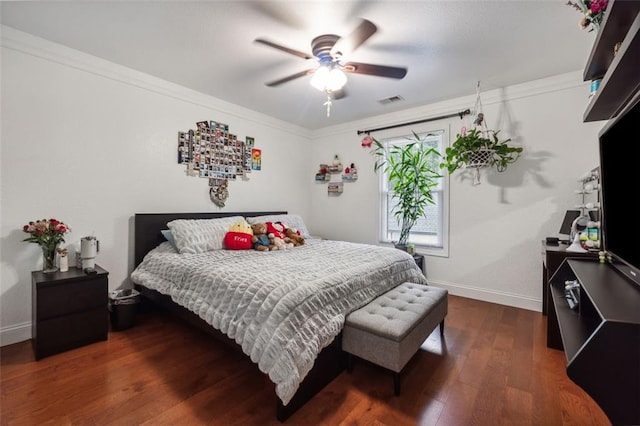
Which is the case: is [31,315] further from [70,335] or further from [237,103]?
[237,103]

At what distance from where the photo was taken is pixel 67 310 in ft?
7.06

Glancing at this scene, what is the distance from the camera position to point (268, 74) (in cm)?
290

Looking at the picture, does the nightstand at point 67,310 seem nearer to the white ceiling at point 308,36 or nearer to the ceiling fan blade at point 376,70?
the white ceiling at point 308,36

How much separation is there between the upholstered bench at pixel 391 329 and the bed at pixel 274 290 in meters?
0.08

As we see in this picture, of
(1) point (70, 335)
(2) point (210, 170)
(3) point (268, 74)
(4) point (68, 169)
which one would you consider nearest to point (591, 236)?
(3) point (268, 74)

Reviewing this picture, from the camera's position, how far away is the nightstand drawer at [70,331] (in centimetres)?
205

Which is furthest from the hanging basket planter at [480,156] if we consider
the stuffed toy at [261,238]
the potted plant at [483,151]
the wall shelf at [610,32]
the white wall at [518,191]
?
the stuffed toy at [261,238]

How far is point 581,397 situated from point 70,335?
11.4ft

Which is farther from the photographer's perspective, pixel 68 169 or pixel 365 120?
→ pixel 365 120

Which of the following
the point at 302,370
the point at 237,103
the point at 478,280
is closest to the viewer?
the point at 302,370

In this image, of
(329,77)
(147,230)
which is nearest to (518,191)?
(329,77)

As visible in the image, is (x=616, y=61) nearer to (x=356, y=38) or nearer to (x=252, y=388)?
(x=356, y=38)

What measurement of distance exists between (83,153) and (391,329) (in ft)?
9.90

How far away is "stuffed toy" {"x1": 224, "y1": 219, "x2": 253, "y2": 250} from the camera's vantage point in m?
2.95
